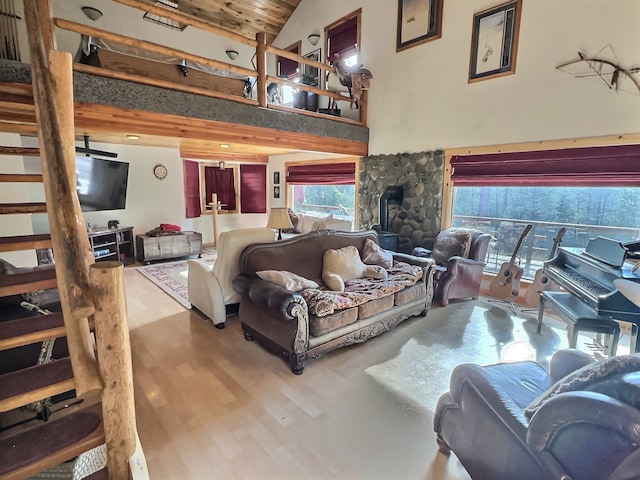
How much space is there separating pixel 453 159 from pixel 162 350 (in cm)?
436

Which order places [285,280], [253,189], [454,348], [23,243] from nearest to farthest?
[23,243] → [285,280] → [454,348] → [253,189]

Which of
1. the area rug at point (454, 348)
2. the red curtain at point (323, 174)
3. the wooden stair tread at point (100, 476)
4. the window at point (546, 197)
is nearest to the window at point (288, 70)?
the red curtain at point (323, 174)

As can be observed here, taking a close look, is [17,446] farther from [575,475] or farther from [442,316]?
[442,316]

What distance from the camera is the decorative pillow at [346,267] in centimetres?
349

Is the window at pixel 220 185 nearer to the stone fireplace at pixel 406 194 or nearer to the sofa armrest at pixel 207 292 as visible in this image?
the stone fireplace at pixel 406 194

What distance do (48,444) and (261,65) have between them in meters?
3.98

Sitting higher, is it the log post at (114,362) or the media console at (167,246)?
the log post at (114,362)

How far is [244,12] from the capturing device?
6.52 meters

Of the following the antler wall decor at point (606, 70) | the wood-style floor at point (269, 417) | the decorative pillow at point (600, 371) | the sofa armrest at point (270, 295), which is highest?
the antler wall decor at point (606, 70)

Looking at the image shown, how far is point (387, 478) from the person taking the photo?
1.69m

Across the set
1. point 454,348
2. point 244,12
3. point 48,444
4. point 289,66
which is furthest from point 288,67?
point 48,444

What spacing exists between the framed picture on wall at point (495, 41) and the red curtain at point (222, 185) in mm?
5676

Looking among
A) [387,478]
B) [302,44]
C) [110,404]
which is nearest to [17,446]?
[110,404]

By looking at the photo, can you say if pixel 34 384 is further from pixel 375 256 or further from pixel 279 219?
pixel 279 219
